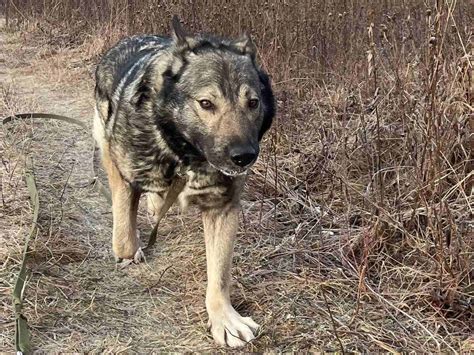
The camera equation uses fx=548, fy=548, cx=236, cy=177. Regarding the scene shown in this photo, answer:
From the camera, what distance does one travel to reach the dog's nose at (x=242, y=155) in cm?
224

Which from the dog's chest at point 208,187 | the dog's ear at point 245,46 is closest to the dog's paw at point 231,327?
the dog's chest at point 208,187

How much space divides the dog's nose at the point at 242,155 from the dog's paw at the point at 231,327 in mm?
700

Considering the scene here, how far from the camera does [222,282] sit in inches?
100.0

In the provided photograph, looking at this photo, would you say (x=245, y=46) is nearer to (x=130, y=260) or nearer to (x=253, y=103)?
(x=253, y=103)

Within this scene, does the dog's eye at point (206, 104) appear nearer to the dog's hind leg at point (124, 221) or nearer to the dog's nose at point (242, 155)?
the dog's nose at point (242, 155)

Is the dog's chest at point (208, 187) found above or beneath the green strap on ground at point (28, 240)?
above

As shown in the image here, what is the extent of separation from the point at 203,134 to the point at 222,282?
69 cm

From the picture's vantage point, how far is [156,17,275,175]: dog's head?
2309 mm

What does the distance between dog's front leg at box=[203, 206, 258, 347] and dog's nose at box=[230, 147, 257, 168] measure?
1.32 feet

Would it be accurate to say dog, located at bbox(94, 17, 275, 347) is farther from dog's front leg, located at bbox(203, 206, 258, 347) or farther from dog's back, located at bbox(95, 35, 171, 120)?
dog's back, located at bbox(95, 35, 171, 120)

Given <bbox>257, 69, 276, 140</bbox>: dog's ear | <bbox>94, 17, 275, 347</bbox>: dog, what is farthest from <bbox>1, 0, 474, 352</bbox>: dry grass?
<bbox>257, 69, 276, 140</bbox>: dog's ear

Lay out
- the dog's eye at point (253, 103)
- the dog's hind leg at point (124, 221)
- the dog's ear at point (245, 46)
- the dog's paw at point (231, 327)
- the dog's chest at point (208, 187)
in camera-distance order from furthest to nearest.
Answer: the dog's hind leg at point (124, 221) → the dog's ear at point (245, 46) → the dog's chest at point (208, 187) → the dog's eye at point (253, 103) → the dog's paw at point (231, 327)

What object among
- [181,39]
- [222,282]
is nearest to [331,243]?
[222,282]

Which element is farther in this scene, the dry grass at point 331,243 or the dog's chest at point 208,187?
the dog's chest at point 208,187
